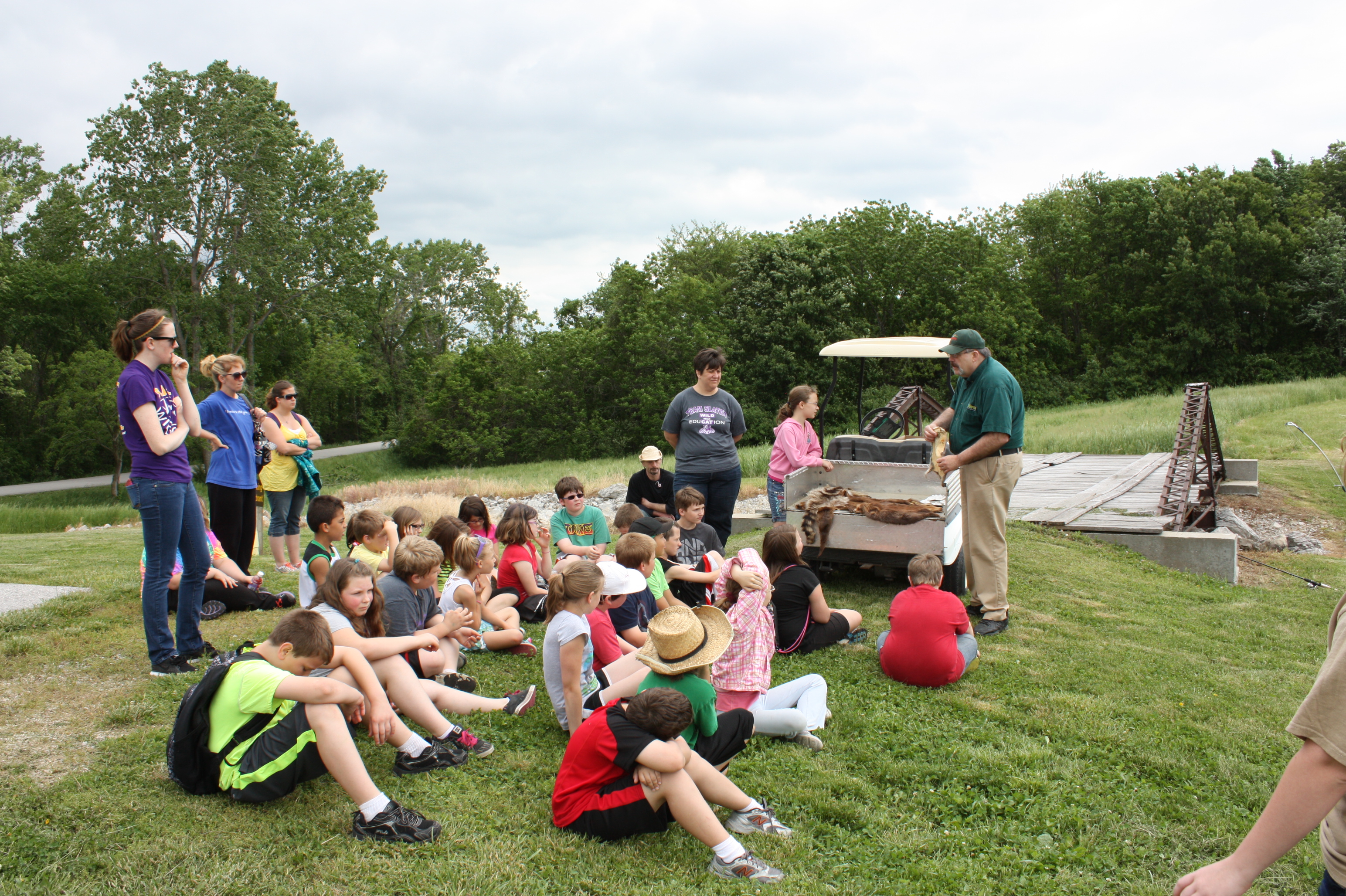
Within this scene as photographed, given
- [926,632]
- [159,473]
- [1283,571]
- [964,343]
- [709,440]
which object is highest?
[964,343]

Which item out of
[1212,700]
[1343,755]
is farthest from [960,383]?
[1343,755]

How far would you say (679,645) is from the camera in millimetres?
3367

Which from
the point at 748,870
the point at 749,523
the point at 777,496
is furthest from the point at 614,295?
the point at 748,870

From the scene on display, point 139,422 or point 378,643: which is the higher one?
point 139,422

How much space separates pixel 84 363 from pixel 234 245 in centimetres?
707

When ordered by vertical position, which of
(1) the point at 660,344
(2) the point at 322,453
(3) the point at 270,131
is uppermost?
(3) the point at 270,131

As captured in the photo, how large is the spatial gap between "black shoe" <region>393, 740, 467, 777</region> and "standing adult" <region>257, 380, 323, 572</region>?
374cm

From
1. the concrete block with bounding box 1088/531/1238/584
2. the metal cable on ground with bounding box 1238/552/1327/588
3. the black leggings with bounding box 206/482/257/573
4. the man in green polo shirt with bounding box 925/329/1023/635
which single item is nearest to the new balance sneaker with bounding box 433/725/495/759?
the black leggings with bounding box 206/482/257/573

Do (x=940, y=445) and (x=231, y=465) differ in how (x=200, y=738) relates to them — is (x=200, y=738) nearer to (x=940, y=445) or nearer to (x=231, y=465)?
(x=231, y=465)

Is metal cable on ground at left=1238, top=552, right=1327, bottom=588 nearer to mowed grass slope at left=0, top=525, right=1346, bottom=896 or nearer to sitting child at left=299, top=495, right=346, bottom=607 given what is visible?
mowed grass slope at left=0, top=525, right=1346, bottom=896

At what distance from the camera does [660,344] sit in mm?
37719

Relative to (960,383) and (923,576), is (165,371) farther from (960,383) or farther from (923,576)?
(960,383)

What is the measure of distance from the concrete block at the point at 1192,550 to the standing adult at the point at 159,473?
8764mm

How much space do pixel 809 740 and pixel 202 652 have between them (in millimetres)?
3489
